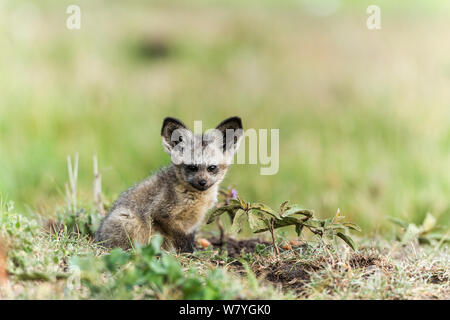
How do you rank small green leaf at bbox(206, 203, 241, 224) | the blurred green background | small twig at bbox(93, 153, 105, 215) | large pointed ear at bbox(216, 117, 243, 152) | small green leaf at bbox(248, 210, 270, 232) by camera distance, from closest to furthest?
small green leaf at bbox(248, 210, 270, 232) < small green leaf at bbox(206, 203, 241, 224) < large pointed ear at bbox(216, 117, 243, 152) < small twig at bbox(93, 153, 105, 215) < the blurred green background

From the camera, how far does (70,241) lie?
188 inches

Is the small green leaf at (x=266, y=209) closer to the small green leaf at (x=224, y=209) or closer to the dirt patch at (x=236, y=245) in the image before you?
the small green leaf at (x=224, y=209)

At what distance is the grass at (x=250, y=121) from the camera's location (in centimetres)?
441

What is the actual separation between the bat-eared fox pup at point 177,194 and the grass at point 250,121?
1.18ft

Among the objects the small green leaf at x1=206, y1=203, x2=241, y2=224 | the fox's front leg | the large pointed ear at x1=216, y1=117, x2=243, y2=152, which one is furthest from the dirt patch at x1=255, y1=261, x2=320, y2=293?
the large pointed ear at x1=216, y1=117, x2=243, y2=152

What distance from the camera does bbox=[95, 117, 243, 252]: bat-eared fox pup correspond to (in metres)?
5.38

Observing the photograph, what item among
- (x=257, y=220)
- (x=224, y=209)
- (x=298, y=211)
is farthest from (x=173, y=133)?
(x=298, y=211)

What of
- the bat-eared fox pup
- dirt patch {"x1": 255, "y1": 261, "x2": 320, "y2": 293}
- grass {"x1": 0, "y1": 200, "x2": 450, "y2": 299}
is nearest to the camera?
grass {"x1": 0, "y1": 200, "x2": 450, "y2": 299}

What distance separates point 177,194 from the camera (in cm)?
562

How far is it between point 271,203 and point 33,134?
4.20 m

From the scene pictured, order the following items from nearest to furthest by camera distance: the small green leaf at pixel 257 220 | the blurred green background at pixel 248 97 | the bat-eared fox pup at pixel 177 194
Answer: the small green leaf at pixel 257 220, the bat-eared fox pup at pixel 177 194, the blurred green background at pixel 248 97

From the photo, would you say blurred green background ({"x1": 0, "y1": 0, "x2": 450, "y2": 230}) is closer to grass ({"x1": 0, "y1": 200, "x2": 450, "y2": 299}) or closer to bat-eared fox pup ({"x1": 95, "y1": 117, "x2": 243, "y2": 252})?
bat-eared fox pup ({"x1": 95, "y1": 117, "x2": 243, "y2": 252})

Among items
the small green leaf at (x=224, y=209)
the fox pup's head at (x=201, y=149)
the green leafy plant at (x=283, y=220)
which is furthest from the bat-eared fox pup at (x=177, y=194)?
the green leafy plant at (x=283, y=220)

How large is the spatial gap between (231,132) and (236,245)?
119cm
